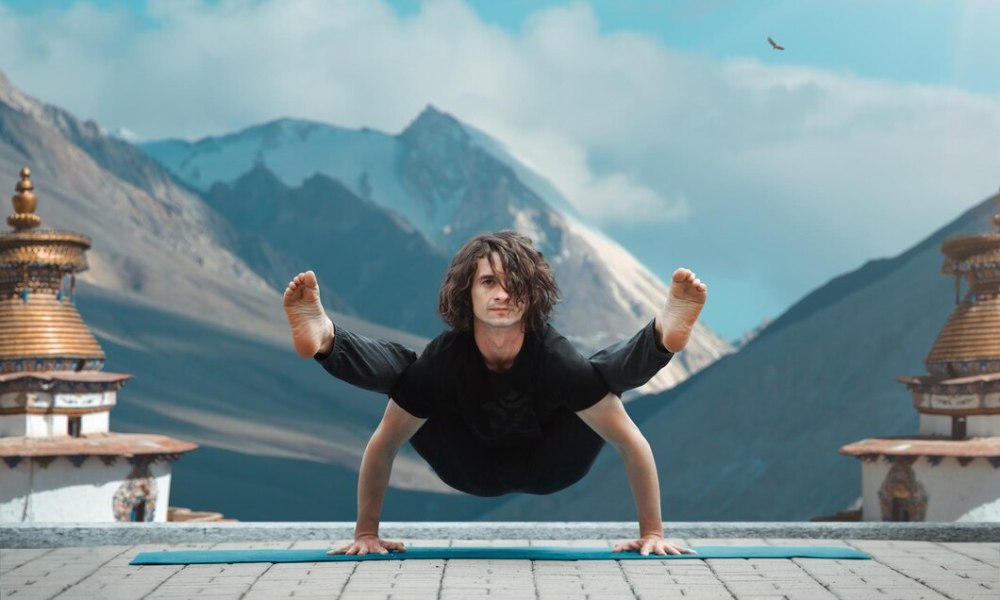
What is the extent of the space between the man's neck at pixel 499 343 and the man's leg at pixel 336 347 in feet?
1.75

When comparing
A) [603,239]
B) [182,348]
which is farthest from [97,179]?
[603,239]

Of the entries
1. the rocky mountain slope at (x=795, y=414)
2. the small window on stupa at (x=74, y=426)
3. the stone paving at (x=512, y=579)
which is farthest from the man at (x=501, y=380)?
the rocky mountain slope at (x=795, y=414)

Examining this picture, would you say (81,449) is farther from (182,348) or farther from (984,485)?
(182,348)

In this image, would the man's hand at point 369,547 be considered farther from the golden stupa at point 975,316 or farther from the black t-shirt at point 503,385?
the golden stupa at point 975,316

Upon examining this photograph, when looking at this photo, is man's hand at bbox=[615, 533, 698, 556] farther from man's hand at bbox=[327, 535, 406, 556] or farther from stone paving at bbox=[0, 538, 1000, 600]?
man's hand at bbox=[327, 535, 406, 556]

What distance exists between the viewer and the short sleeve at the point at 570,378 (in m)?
8.66

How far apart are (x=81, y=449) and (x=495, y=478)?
18.6m

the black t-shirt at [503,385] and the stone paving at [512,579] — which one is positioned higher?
the black t-shirt at [503,385]

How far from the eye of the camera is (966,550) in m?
10.1

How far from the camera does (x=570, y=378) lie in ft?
28.5

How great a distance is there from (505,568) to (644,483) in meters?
1.15

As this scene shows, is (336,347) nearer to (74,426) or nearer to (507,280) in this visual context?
(507,280)

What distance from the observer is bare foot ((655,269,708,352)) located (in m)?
8.22

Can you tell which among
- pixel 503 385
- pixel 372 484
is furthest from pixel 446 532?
pixel 503 385
